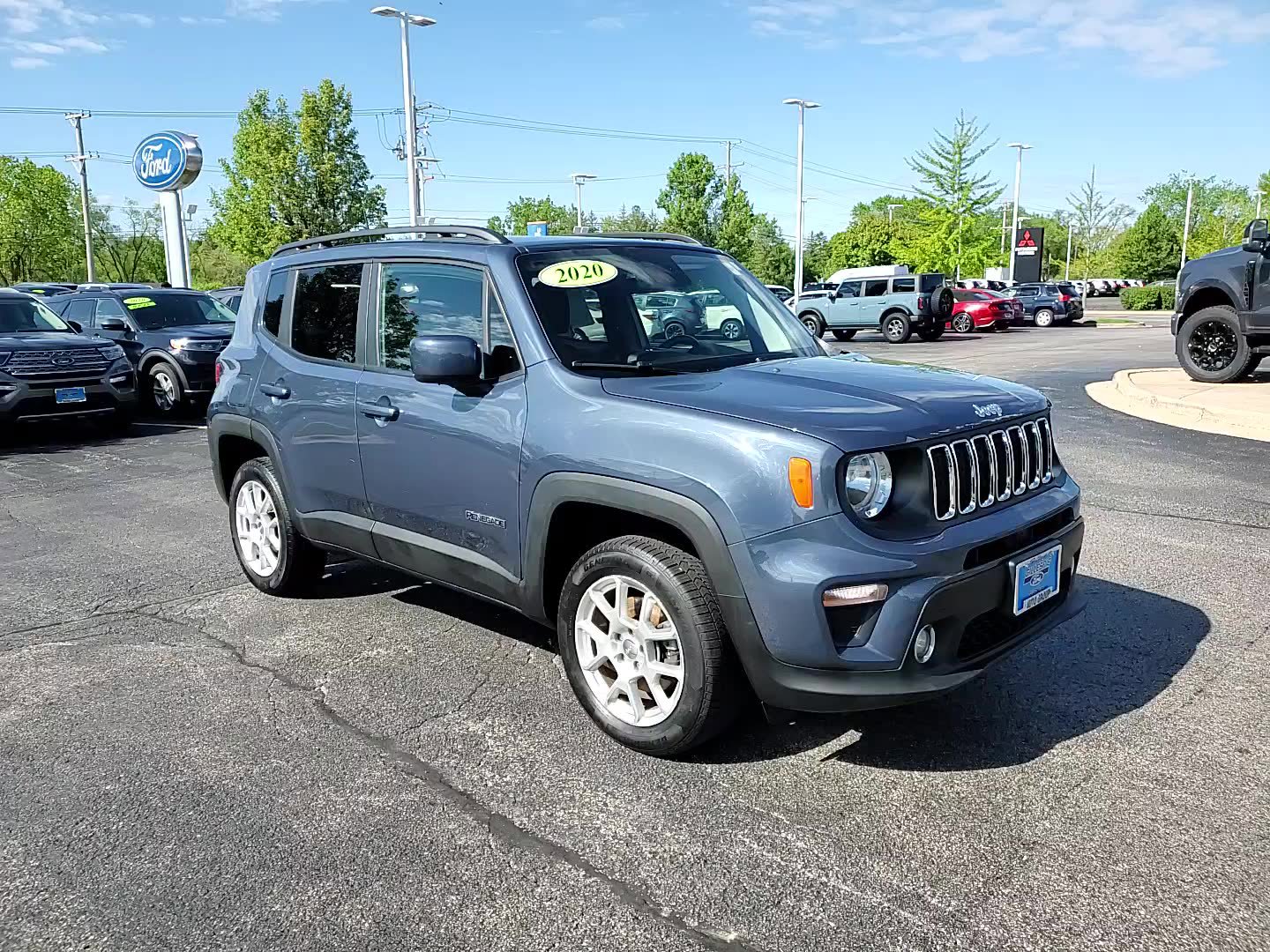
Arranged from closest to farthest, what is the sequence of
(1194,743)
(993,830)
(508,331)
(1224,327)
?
(993,830)
(1194,743)
(508,331)
(1224,327)

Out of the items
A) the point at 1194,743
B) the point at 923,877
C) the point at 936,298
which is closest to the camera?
the point at 923,877

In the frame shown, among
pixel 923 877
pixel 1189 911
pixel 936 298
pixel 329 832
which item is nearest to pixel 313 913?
pixel 329 832

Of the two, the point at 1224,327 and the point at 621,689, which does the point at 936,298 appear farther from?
the point at 621,689

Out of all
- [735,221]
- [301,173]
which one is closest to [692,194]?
[735,221]

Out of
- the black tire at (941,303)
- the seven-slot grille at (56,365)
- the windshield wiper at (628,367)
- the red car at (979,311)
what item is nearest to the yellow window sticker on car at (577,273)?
the windshield wiper at (628,367)

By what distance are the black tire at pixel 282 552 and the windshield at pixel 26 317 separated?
8310 mm

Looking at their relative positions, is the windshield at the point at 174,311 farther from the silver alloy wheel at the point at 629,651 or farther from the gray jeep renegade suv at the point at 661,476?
the silver alloy wheel at the point at 629,651

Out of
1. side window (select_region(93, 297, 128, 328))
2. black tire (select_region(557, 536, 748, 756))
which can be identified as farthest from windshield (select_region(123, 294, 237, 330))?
black tire (select_region(557, 536, 748, 756))

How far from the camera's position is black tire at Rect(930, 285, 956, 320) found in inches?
1128

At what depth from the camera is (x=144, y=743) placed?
12.3ft

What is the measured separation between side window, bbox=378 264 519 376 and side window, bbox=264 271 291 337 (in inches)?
36.6

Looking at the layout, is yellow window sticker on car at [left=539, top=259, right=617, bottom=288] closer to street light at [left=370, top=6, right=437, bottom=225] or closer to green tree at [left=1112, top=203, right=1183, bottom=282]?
street light at [left=370, top=6, right=437, bottom=225]

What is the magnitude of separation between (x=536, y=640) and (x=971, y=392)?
2.23 meters

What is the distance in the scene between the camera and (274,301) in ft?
17.4
